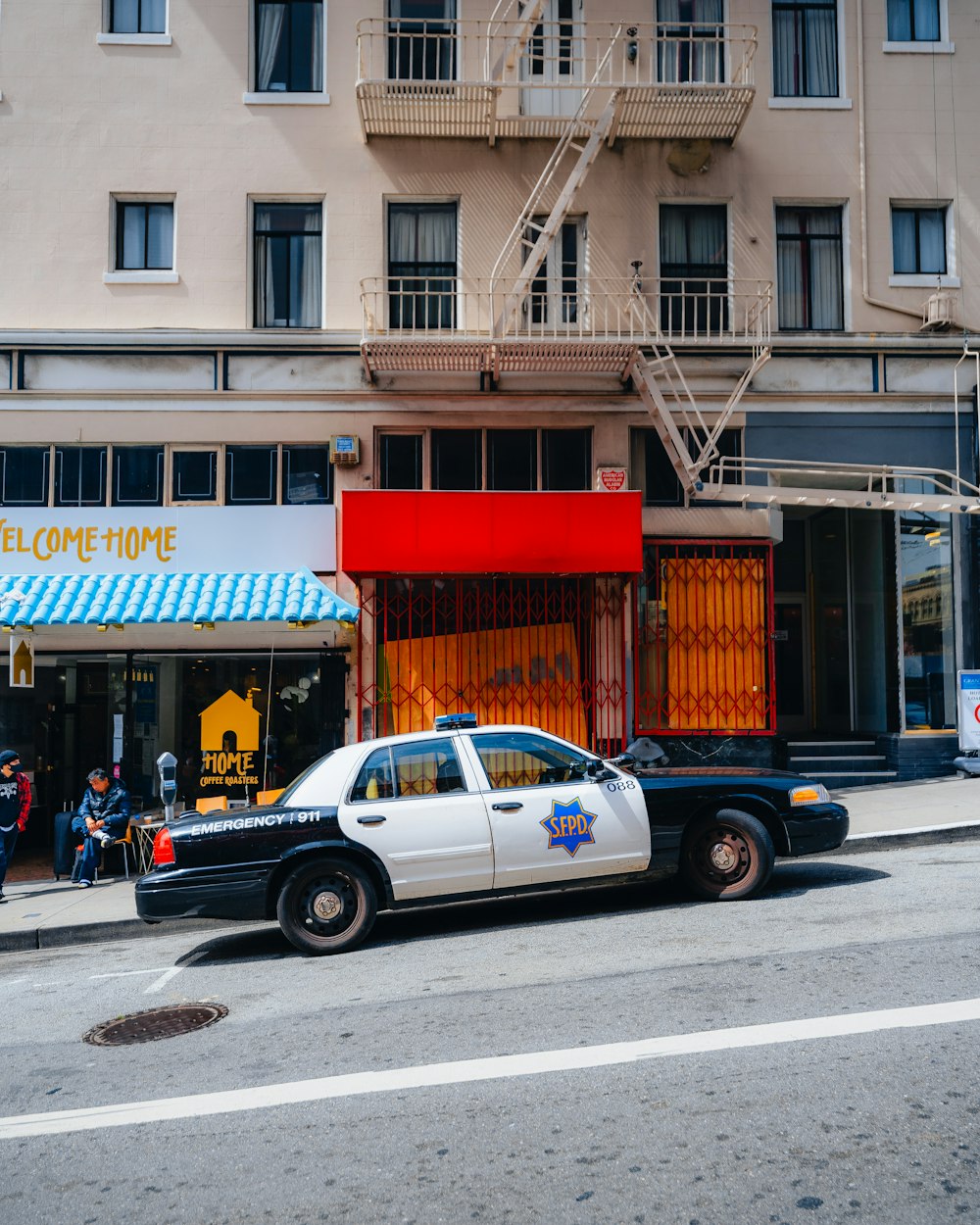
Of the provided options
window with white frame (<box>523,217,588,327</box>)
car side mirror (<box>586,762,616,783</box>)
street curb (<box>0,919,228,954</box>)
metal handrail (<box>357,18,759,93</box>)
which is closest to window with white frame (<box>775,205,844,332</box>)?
metal handrail (<box>357,18,759,93</box>)

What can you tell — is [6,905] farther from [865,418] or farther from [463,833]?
[865,418]

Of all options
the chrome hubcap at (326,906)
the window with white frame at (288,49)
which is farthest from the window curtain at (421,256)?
the chrome hubcap at (326,906)

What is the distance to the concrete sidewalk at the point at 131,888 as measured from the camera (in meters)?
10.1

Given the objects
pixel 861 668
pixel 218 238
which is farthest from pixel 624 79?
pixel 861 668

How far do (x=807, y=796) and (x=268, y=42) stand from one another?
12261 mm

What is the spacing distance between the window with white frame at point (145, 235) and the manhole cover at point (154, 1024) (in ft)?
35.5

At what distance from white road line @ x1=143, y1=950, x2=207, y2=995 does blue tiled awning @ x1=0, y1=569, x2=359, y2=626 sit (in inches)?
188

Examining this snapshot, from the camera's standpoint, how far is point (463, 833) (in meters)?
8.30

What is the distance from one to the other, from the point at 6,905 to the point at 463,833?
5741 mm

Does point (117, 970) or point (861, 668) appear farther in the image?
point (861, 668)

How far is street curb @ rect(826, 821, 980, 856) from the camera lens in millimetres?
10750

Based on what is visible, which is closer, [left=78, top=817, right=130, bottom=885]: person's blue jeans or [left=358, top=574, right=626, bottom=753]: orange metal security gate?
[left=78, top=817, right=130, bottom=885]: person's blue jeans

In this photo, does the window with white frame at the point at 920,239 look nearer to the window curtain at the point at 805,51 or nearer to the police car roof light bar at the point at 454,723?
the window curtain at the point at 805,51

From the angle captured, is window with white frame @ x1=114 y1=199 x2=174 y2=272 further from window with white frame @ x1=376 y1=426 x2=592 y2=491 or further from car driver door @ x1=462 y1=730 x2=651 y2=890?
car driver door @ x1=462 y1=730 x2=651 y2=890
